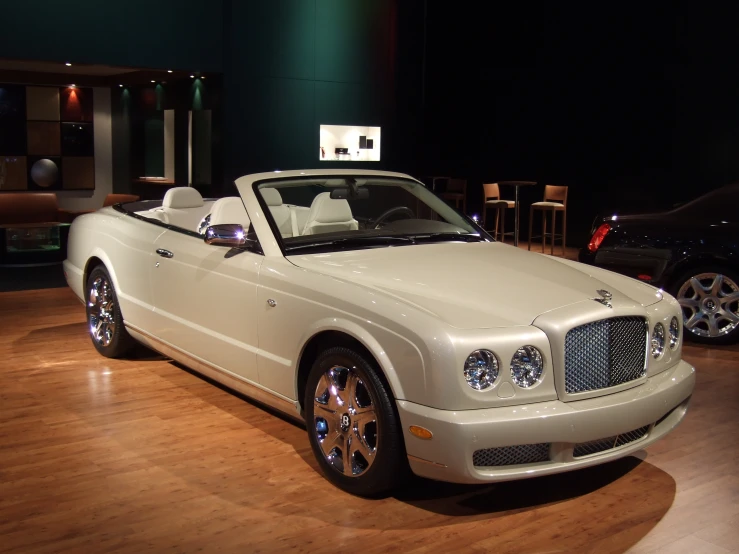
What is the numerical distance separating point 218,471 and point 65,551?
88cm

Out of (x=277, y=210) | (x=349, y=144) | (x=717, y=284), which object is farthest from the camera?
(x=349, y=144)

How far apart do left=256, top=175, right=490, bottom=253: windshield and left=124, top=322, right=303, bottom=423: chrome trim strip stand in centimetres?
70

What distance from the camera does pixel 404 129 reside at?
13.5 m

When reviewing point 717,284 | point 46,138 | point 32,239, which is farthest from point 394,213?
point 46,138

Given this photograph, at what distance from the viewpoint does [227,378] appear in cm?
437

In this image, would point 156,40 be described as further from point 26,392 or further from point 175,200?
point 26,392

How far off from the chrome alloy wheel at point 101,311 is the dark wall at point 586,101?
8.39m

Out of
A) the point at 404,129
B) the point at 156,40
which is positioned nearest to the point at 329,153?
the point at 404,129

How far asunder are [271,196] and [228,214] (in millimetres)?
650

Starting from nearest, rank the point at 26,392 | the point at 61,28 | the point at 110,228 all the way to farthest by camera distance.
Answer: the point at 26,392, the point at 110,228, the point at 61,28

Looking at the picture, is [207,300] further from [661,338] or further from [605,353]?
[661,338]

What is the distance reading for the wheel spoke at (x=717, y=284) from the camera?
639cm

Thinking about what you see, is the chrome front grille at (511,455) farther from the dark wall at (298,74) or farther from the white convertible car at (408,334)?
the dark wall at (298,74)

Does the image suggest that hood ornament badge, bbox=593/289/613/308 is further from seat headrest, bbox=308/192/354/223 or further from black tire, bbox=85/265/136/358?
black tire, bbox=85/265/136/358
